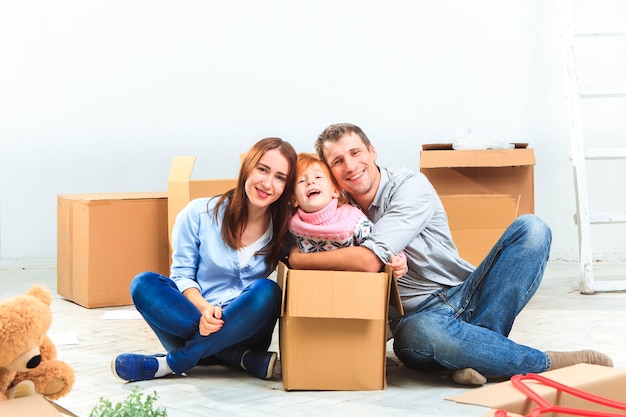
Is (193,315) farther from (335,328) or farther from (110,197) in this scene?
(110,197)

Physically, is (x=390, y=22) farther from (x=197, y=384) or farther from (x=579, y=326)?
(x=197, y=384)

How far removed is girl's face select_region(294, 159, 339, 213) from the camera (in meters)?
2.36

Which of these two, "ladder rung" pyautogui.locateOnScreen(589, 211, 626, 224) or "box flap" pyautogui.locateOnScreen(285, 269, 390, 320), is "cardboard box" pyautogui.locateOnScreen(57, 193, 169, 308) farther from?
"ladder rung" pyautogui.locateOnScreen(589, 211, 626, 224)

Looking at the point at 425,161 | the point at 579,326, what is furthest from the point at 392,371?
the point at 425,161

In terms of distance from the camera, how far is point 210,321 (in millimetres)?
2361

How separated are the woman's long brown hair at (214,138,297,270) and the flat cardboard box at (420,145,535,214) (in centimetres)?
126

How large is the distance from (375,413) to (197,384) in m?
0.58

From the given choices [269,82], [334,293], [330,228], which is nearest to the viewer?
[334,293]

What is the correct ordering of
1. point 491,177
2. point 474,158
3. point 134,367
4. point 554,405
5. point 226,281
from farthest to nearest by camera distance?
point 491,177 < point 474,158 < point 226,281 < point 134,367 < point 554,405

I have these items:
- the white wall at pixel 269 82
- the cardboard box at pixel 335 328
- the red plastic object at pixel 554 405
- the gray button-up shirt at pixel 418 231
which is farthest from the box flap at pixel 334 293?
the white wall at pixel 269 82

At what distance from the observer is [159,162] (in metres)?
5.18

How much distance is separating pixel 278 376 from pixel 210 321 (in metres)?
0.31

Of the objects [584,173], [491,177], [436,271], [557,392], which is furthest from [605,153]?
[557,392]

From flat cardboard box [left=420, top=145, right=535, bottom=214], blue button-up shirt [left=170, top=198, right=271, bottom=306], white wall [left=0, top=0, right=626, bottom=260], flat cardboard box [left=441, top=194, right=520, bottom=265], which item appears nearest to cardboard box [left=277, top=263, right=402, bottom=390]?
blue button-up shirt [left=170, top=198, right=271, bottom=306]
